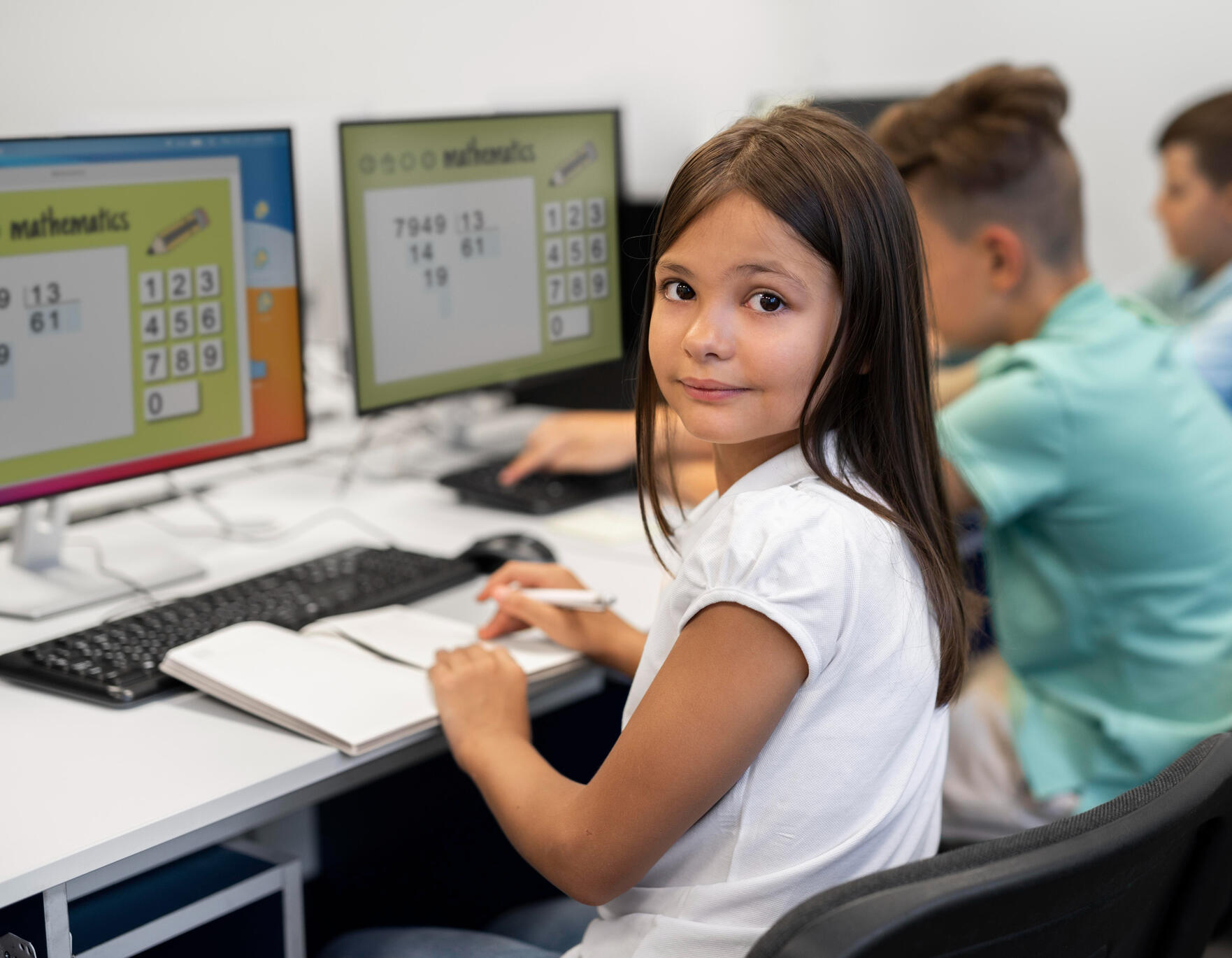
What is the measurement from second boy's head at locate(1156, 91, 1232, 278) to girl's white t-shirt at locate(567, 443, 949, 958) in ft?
7.31

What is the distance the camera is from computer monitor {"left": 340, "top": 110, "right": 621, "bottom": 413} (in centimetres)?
160

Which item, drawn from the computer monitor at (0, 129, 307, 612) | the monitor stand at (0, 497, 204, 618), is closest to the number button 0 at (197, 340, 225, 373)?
the computer monitor at (0, 129, 307, 612)

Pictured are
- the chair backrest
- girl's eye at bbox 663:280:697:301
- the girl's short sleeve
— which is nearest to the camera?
the chair backrest

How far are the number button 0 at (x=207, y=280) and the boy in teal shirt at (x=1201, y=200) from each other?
1.96 meters

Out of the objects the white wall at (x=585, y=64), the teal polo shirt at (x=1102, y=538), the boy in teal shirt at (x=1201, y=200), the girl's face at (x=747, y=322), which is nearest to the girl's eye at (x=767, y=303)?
the girl's face at (x=747, y=322)

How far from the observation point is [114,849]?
34.3 inches

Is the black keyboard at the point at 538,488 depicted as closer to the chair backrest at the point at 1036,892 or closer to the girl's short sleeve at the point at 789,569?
the girl's short sleeve at the point at 789,569

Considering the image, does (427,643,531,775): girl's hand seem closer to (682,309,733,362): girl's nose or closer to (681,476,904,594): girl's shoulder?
(681,476,904,594): girl's shoulder

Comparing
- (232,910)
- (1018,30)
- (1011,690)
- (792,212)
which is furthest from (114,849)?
(1018,30)

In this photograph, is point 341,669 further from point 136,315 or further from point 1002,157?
point 1002,157

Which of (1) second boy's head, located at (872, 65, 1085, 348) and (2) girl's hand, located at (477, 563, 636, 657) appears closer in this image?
(2) girl's hand, located at (477, 563, 636, 657)

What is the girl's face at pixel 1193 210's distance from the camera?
274 centimetres

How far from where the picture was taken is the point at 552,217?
1.81 m

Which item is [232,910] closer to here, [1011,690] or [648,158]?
[1011,690]
